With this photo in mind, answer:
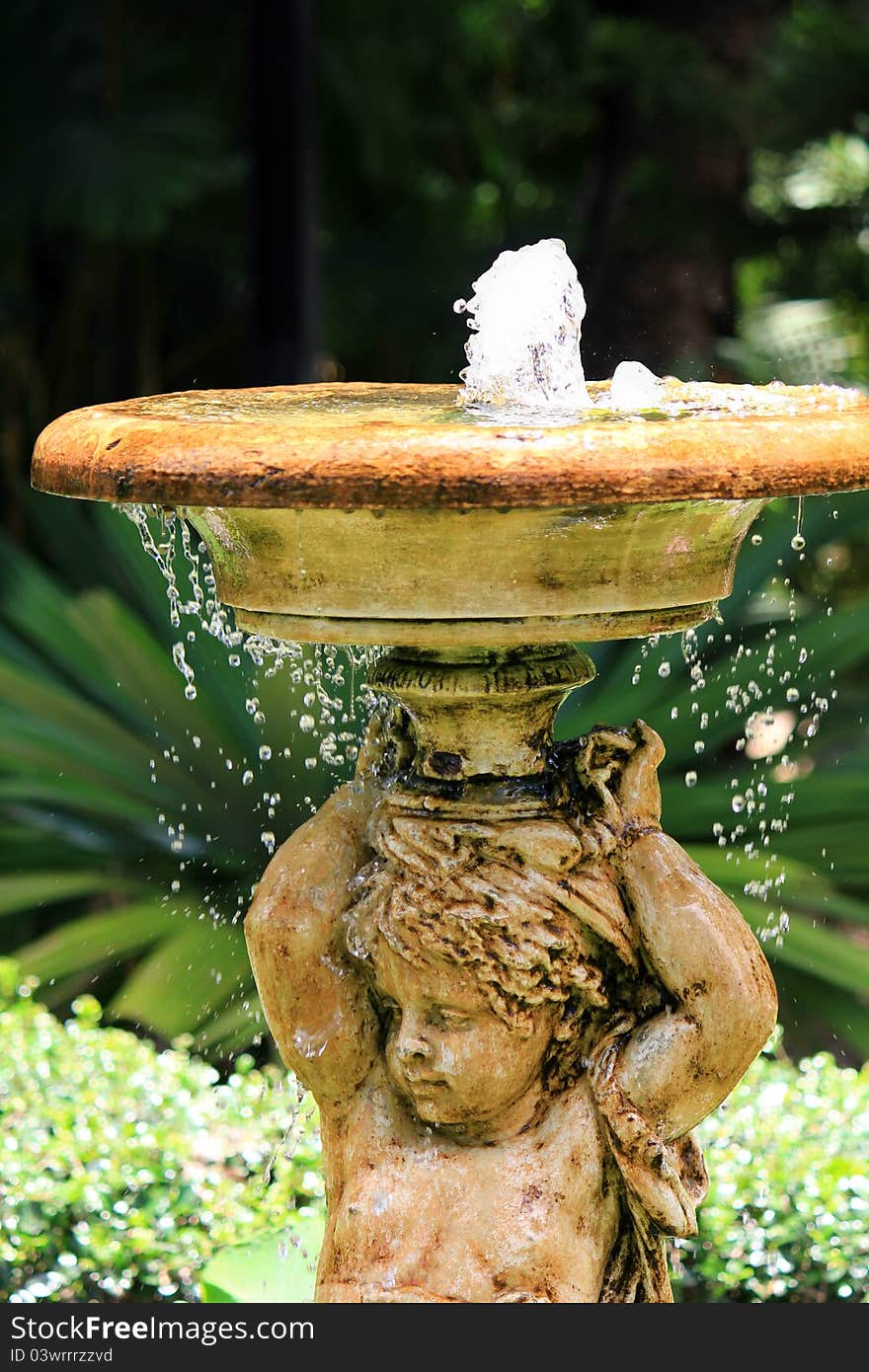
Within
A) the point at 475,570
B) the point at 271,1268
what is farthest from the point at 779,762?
the point at 475,570

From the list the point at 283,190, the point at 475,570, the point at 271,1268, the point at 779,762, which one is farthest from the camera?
the point at 283,190

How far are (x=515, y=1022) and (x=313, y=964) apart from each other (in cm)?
25

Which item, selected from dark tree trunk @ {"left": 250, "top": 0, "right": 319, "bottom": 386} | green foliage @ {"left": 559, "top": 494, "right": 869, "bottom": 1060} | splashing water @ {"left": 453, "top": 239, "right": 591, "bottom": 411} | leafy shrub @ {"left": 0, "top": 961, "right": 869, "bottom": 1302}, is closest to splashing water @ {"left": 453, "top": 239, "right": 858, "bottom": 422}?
splashing water @ {"left": 453, "top": 239, "right": 591, "bottom": 411}

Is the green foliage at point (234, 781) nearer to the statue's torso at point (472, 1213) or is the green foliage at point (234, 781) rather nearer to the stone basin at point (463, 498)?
the statue's torso at point (472, 1213)

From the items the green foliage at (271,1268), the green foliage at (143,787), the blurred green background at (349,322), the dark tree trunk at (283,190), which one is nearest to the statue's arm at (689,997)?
the blurred green background at (349,322)

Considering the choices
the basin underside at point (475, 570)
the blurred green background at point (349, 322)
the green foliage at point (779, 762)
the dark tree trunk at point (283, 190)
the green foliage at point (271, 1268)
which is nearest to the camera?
the basin underside at point (475, 570)

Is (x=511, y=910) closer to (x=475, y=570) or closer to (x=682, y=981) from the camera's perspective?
(x=682, y=981)

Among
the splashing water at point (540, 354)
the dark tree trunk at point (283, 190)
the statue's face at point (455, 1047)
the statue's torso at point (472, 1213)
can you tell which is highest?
the dark tree trunk at point (283, 190)

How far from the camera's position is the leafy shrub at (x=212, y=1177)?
8.70 ft

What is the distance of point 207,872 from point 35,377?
3122 mm

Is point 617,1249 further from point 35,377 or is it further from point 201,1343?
point 35,377

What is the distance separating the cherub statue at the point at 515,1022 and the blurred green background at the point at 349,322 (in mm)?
418

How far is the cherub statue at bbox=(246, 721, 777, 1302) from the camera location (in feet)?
6.37

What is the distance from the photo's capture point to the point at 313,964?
2027mm
